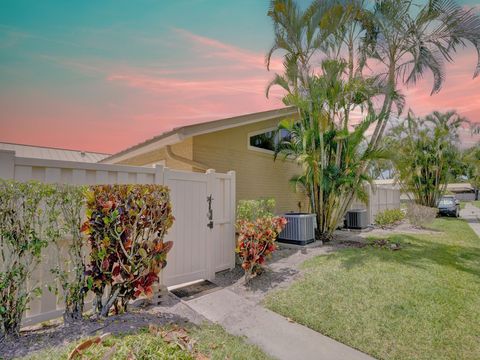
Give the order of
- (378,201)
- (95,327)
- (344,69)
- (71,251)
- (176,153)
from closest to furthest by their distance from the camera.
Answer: (95,327)
(71,251)
(176,153)
(344,69)
(378,201)

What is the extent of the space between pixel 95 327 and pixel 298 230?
6.03 meters

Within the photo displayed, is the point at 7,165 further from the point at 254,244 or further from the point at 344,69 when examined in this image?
the point at 344,69

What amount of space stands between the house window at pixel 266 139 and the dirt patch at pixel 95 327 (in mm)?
6350

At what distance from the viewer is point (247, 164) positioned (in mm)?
8883

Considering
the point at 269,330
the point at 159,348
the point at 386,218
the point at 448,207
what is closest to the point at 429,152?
the point at 448,207

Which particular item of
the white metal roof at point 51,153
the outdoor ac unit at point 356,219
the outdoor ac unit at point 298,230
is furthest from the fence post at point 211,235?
the white metal roof at point 51,153

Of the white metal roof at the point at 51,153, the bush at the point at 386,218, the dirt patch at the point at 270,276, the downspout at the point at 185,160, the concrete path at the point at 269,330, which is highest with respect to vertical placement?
the white metal roof at the point at 51,153

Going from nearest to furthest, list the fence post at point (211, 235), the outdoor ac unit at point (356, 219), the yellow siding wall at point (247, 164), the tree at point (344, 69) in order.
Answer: the fence post at point (211, 235)
the yellow siding wall at point (247, 164)
the tree at point (344, 69)
the outdoor ac unit at point (356, 219)

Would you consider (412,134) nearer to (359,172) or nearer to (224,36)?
(359,172)

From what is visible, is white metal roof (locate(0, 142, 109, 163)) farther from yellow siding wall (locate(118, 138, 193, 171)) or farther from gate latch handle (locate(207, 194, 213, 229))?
gate latch handle (locate(207, 194, 213, 229))

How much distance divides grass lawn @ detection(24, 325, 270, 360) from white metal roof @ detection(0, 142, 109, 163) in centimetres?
1740

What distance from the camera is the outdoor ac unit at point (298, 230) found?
7879 millimetres

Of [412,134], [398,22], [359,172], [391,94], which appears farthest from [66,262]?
[412,134]

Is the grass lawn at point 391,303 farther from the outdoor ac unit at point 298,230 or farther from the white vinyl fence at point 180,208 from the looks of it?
the white vinyl fence at point 180,208
